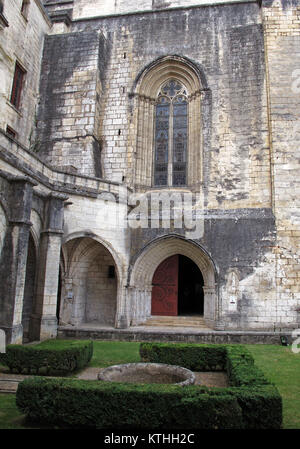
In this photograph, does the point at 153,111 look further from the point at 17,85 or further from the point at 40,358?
the point at 40,358

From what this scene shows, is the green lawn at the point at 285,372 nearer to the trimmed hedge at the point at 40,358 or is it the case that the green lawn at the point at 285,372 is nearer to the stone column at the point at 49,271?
the trimmed hedge at the point at 40,358

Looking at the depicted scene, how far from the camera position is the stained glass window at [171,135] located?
15.6m

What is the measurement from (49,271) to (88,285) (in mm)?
4086

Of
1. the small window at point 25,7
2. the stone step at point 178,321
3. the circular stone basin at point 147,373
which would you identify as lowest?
the circular stone basin at point 147,373

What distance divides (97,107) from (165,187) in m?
4.42

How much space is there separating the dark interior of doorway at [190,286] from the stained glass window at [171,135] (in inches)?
184

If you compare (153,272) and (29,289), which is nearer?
(29,289)

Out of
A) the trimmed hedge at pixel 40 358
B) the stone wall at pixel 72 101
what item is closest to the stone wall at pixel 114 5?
the stone wall at pixel 72 101

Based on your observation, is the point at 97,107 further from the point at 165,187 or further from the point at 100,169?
the point at 165,187

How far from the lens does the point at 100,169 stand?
50.2 feet

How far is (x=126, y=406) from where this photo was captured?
14.9 ft

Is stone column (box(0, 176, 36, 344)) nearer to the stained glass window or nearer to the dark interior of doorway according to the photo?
the stained glass window

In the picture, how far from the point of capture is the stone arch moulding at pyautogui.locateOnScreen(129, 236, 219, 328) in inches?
525

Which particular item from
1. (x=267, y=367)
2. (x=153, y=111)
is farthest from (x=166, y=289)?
(x=153, y=111)
